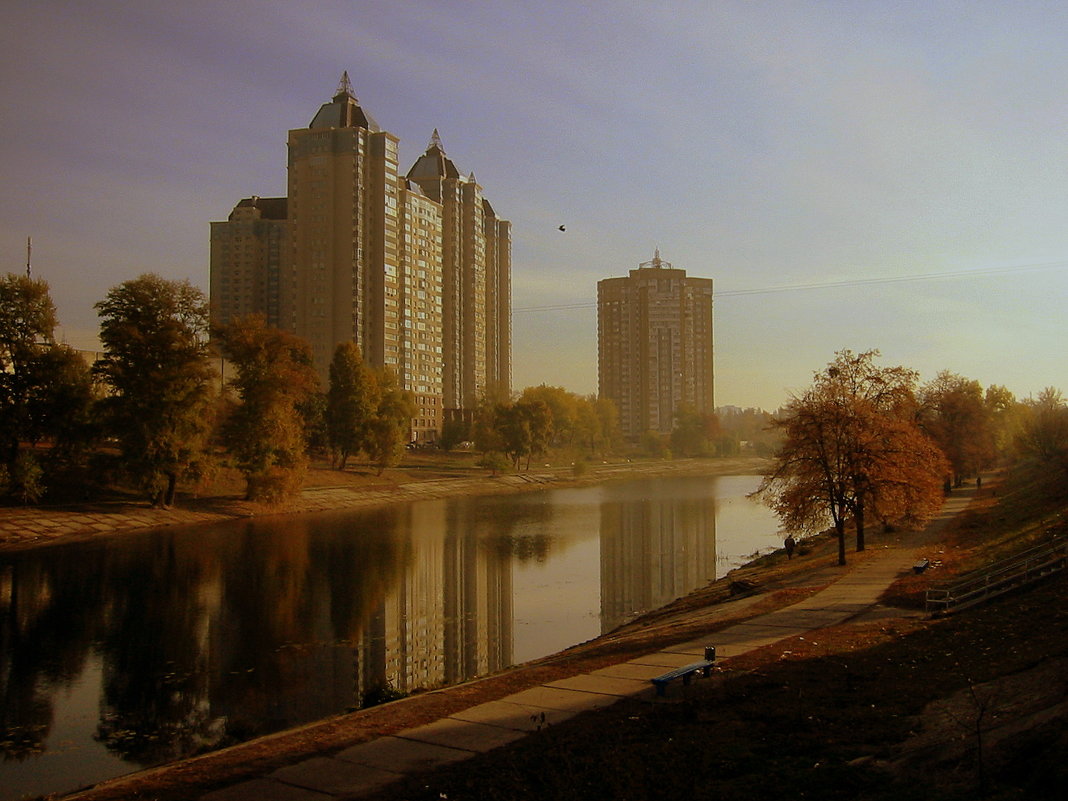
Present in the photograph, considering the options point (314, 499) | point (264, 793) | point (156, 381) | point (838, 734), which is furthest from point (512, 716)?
point (314, 499)

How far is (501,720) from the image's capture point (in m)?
14.6

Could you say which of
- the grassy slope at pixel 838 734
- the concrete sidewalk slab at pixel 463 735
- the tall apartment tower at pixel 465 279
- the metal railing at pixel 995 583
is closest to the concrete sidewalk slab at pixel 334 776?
the grassy slope at pixel 838 734

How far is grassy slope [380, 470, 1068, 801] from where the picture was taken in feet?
30.9

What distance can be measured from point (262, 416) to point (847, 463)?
4735 centimetres

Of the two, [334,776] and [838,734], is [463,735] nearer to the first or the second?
[334,776]

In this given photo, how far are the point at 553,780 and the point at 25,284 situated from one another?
5874 cm

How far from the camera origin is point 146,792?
12078 millimetres

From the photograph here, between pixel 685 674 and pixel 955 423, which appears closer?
pixel 685 674

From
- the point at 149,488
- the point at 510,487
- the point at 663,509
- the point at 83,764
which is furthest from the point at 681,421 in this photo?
the point at 83,764

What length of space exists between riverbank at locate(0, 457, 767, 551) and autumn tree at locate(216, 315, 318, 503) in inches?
113

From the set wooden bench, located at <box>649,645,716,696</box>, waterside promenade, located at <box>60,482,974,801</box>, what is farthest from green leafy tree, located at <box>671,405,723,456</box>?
wooden bench, located at <box>649,645,716,696</box>

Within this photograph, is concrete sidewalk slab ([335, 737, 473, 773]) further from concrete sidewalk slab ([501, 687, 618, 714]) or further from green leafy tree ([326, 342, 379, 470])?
green leafy tree ([326, 342, 379, 470])

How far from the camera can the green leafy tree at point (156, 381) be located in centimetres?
5984

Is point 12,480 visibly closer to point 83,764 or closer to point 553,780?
point 83,764
